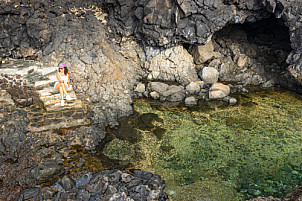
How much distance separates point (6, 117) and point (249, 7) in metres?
13.7

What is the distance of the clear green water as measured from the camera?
8930 mm

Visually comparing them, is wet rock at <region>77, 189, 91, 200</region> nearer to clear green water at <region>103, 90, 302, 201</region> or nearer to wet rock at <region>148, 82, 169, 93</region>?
clear green water at <region>103, 90, 302, 201</region>

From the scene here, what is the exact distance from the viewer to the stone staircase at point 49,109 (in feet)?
35.1

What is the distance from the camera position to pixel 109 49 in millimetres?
15570

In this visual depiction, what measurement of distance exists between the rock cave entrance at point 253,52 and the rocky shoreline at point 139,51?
0.06 m

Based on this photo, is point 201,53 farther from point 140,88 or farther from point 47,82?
point 47,82

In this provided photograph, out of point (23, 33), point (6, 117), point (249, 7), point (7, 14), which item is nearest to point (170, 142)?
point (6, 117)

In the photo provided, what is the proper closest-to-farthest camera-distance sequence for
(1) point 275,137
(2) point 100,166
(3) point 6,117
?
(2) point 100,166, (3) point 6,117, (1) point 275,137

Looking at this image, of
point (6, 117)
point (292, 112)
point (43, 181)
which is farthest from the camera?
point (292, 112)

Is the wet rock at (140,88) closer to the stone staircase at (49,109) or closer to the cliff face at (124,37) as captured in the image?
the cliff face at (124,37)

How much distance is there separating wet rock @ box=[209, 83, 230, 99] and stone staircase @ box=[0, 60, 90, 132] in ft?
24.6

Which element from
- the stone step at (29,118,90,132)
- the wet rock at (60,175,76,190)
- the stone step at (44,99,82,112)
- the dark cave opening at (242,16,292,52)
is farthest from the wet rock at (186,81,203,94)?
the wet rock at (60,175,76,190)

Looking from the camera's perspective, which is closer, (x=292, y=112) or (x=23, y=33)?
(x=292, y=112)

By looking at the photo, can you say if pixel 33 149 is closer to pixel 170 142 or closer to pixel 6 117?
pixel 6 117
